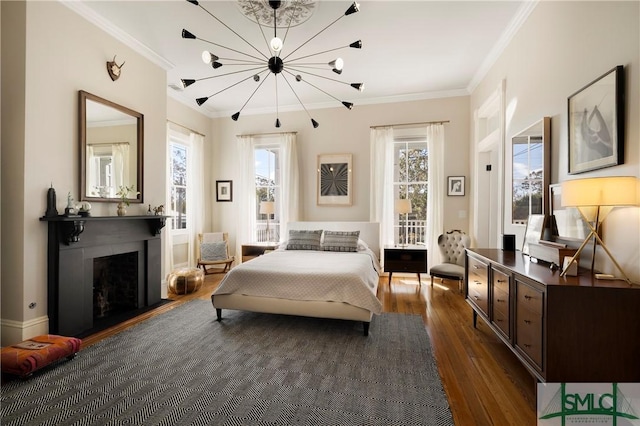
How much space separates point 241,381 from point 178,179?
4.35m

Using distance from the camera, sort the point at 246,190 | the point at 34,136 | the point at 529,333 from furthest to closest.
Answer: the point at 246,190, the point at 34,136, the point at 529,333

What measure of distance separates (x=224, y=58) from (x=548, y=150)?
3.80 m

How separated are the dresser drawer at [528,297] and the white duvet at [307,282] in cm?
121

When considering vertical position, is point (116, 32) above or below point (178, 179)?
above

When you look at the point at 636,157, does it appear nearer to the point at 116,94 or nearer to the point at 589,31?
the point at 589,31

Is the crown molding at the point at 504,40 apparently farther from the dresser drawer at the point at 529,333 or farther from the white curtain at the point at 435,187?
the dresser drawer at the point at 529,333

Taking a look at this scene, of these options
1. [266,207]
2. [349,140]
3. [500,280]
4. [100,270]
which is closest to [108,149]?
[100,270]

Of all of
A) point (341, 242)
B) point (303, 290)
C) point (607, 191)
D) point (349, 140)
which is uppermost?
point (349, 140)

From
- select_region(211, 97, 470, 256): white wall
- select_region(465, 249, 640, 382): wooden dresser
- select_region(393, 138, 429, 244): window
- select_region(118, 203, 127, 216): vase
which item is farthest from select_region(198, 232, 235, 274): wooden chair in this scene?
select_region(465, 249, 640, 382): wooden dresser

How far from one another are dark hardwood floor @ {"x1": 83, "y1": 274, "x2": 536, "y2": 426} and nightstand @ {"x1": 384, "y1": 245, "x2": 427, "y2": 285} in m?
0.59

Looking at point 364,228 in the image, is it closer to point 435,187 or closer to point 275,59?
point 435,187

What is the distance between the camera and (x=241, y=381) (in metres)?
2.12

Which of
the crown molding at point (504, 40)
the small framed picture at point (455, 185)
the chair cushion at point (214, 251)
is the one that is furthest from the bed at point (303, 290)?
the crown molding at point (504, 40)

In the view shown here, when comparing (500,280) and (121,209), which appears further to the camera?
(121,209)
